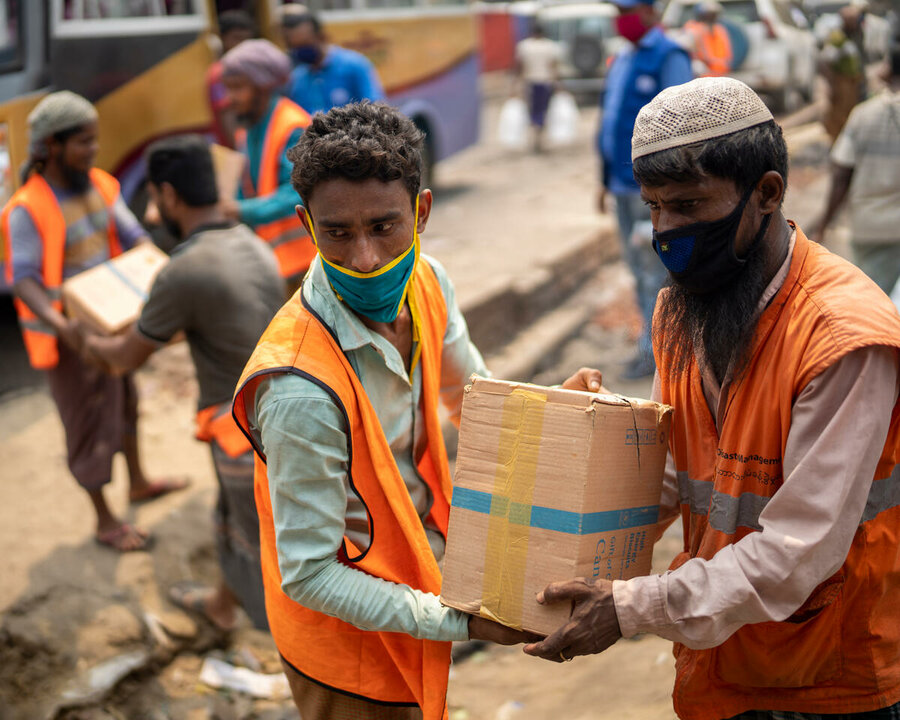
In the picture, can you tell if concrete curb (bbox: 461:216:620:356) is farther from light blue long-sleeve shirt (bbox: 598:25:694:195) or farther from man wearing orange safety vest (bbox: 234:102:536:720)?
man wearing orange safety vest (bbox: 234:102:536:720)

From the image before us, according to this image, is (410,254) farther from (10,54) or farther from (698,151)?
(10,54)

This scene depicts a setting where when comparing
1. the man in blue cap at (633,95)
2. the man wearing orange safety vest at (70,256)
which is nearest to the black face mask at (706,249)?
the man wearing orange safety vest at (70,256)

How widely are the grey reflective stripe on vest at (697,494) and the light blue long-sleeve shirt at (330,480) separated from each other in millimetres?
516

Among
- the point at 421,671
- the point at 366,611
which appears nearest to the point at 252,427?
the point at 366,611

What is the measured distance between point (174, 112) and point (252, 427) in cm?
535

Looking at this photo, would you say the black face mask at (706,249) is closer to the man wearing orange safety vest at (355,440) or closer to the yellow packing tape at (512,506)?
the yellow packing tape at (512,506)

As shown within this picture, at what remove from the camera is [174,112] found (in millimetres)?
6531

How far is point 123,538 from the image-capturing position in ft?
13.0

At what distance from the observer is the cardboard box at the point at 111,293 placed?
11.0 feet

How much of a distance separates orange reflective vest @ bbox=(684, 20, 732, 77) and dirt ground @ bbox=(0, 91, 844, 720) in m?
7.59

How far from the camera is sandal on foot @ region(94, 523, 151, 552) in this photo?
3.94 meters

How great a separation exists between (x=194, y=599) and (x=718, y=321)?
2807mm

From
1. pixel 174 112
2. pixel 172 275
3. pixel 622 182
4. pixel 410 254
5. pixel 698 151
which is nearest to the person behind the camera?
pixel 698 151

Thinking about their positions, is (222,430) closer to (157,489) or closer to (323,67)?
(157,489)
